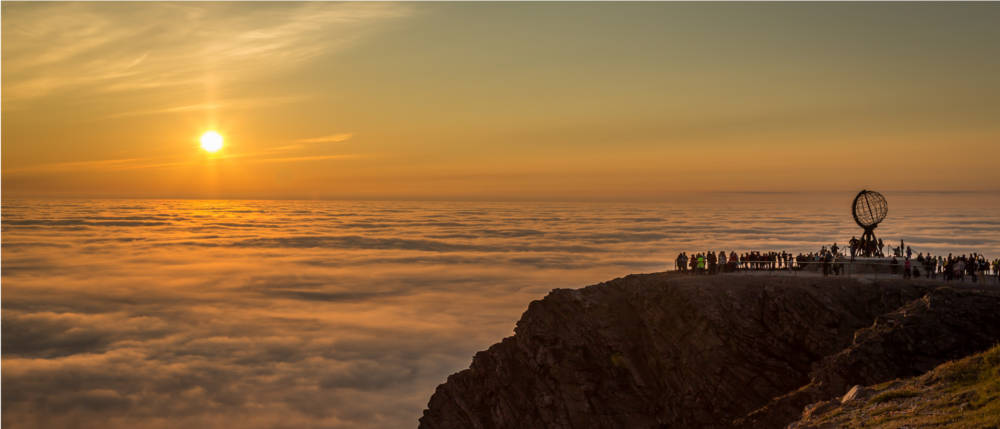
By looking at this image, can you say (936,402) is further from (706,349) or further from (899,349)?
(706,349)

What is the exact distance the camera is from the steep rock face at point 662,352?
2934 cm

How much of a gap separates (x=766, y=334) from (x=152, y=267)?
16737 centimetres

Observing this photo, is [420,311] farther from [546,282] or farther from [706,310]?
[706,310]

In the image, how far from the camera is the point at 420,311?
4321 inches

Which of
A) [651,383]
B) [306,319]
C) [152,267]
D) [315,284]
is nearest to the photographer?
[651,383]

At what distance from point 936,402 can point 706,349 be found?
13.2m

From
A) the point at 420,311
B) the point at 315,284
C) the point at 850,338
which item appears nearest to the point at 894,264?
the point at 850,338

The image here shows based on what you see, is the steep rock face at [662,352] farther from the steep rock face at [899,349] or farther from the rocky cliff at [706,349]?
the steep rock face at [899,349]

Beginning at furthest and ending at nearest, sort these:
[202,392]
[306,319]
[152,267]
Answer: [152,267] < [306,319] < [202,392]

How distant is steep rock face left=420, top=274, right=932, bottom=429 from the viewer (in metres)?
29.3

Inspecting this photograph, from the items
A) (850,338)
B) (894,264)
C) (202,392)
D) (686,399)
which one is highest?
(894,264)

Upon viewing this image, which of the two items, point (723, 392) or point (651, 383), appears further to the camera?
point (651, 383)

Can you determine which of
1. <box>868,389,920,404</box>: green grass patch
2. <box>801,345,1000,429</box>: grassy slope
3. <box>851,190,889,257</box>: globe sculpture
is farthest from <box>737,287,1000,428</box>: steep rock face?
<box>851,190,889,257</box>: globe sculpture

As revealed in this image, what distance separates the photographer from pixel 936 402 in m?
17.6
